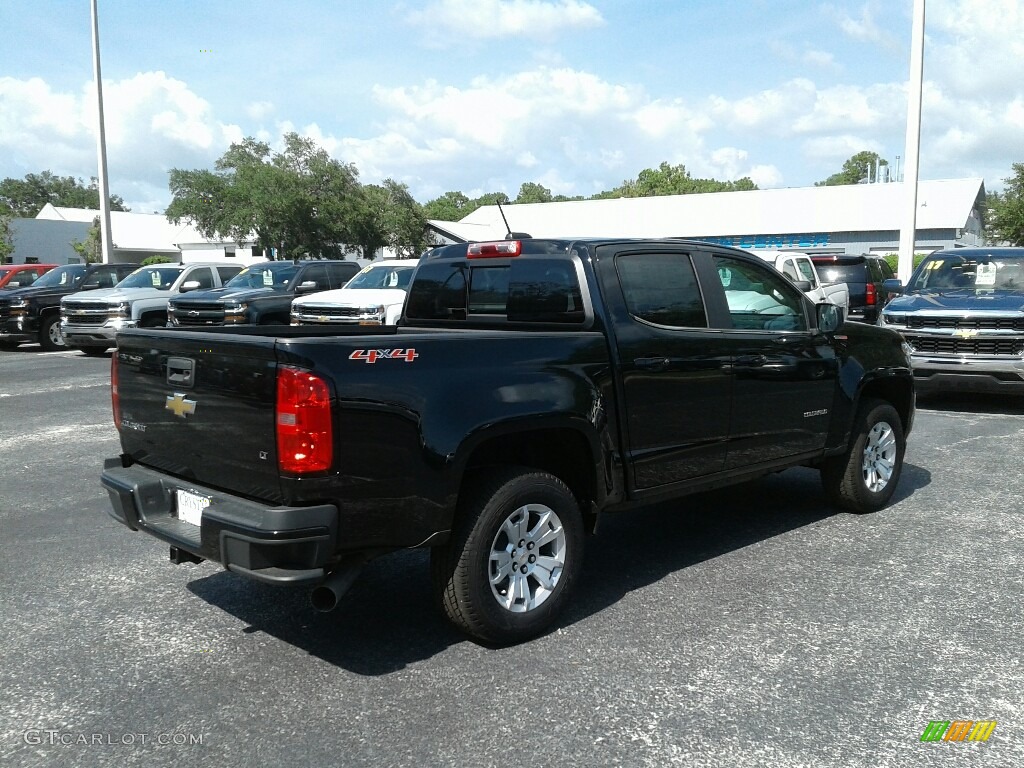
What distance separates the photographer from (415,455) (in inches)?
151

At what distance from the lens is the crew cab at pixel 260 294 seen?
15.8 m

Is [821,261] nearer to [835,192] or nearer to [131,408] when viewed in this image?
[131,408]

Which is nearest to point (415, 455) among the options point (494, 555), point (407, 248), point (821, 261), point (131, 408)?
point (494, 555)

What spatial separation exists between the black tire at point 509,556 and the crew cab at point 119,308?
14.2 m

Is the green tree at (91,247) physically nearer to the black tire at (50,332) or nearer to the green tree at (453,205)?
the black tire at (50,332)

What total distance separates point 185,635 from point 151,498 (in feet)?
2.35

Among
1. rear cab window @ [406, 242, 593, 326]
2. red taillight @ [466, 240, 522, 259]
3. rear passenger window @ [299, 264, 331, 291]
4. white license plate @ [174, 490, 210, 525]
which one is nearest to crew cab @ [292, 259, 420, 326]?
rear passenger window @ [299, 264, 331, 291]

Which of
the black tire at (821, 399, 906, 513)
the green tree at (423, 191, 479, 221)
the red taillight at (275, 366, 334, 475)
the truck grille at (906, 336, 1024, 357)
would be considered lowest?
the black tire at (821, 399, 906, 513)

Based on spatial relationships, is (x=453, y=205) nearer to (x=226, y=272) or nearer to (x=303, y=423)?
(x=226, y=272)


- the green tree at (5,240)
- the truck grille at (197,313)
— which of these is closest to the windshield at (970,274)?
the truck grille at (197,313)

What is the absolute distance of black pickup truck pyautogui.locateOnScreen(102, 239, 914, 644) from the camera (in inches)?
144

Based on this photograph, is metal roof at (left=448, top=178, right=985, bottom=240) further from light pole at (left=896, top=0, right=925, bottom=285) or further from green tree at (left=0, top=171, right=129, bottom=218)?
green tree at (left=0, top=171, right=129, bottom=218)

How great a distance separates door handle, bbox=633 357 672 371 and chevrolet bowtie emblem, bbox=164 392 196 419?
2.12 m

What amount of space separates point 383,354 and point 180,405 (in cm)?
101
